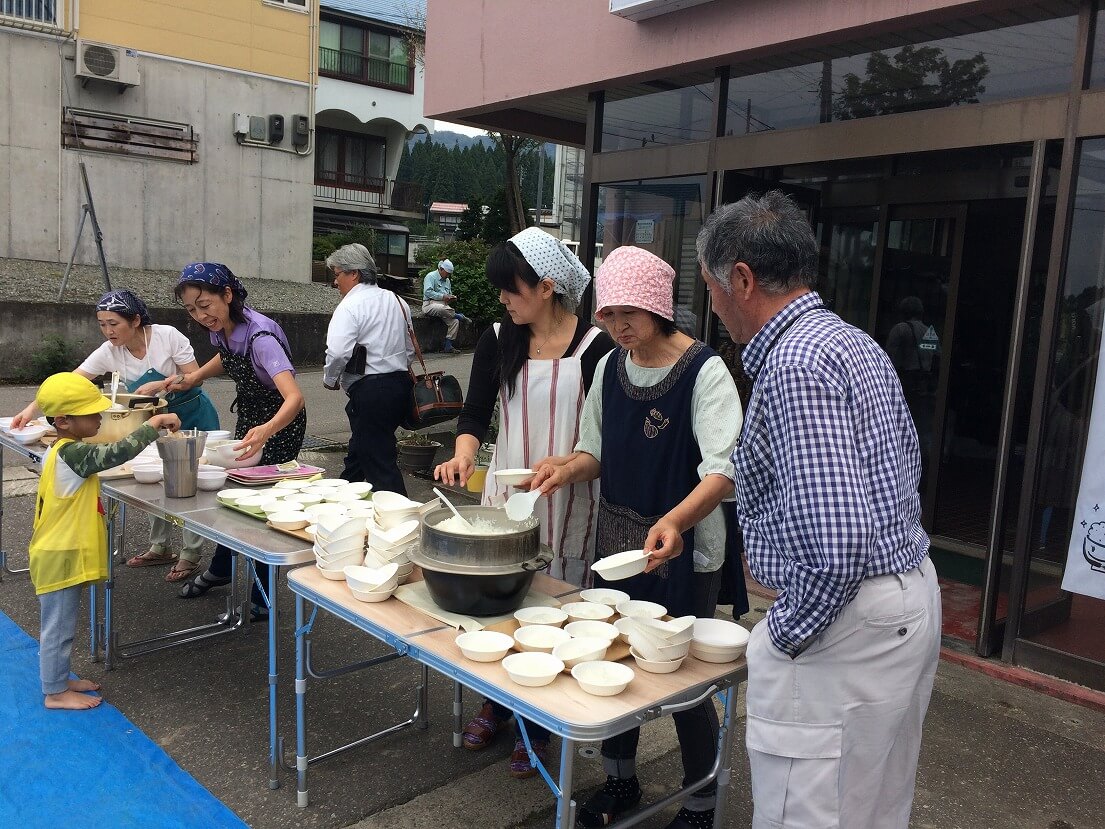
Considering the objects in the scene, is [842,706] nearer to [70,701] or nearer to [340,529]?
[340,529]

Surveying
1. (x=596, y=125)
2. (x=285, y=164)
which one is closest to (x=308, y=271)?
(x=285, y=164)

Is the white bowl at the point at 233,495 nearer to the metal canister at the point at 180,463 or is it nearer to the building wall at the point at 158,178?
the metal canister at the point at 180,463

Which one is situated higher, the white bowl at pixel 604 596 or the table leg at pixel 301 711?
the white bowl at pixel 604 596

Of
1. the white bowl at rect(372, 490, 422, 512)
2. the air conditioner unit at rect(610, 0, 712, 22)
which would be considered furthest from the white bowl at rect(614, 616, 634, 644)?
the air conditioner unit at rect(610, 0, 712, 22)

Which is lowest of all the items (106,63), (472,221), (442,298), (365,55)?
(442,298)

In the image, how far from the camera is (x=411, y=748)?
334 centimetres

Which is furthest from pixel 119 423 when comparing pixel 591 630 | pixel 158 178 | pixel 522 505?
pixel 158 178

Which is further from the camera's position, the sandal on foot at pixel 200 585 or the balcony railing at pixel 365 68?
the balcony railing at pixel 365 68

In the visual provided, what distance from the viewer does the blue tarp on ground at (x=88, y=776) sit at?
111 inches

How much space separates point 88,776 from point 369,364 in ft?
10.0

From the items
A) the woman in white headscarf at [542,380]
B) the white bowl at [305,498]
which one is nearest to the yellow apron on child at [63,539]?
the white bowl at [305,498]

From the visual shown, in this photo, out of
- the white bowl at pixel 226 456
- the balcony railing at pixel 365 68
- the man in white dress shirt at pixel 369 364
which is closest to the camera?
the white bowl at pixel 226 456

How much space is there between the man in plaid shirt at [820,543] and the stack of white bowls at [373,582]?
1.07 m

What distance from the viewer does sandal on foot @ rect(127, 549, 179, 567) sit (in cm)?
520
